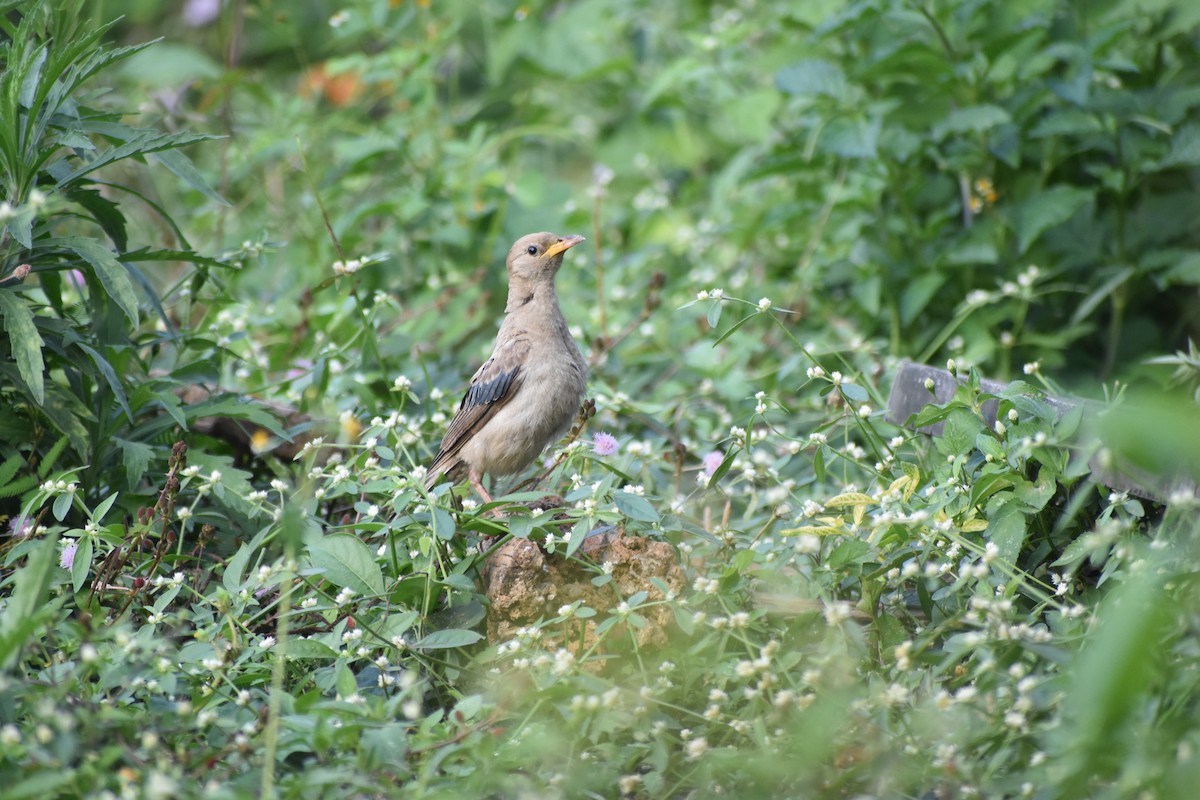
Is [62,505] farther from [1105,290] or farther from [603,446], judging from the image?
[1105,290]

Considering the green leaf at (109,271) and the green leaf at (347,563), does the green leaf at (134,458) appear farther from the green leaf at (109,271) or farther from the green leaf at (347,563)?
the green leaf at (347,563)

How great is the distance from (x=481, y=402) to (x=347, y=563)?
1.07 metres

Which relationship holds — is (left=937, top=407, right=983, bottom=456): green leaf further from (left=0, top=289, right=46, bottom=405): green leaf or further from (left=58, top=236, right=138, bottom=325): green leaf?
(left=0, top=289, right=46, bottom=405): green leaf

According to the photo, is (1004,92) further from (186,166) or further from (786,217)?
(186,166)

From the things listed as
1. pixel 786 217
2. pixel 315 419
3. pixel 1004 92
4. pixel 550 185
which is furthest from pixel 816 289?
pixel 315 419

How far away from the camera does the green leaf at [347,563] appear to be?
303 centimetres

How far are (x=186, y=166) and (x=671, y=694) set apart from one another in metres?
2.13

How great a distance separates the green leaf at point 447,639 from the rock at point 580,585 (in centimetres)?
20

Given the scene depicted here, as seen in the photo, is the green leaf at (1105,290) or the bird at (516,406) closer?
the bird at (516,406)

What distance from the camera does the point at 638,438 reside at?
15.2 ft

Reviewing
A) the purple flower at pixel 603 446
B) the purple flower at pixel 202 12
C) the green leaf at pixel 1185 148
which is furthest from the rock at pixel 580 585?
the purple flower at pixel 202 12

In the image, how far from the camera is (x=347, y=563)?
3.05 metres

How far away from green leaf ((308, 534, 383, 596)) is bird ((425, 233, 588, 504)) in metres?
0.75

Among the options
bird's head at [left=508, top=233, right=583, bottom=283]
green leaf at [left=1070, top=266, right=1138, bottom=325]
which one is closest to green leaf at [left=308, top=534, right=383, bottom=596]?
bird's head at [left=508, top=233, right=583, bottom=283]
